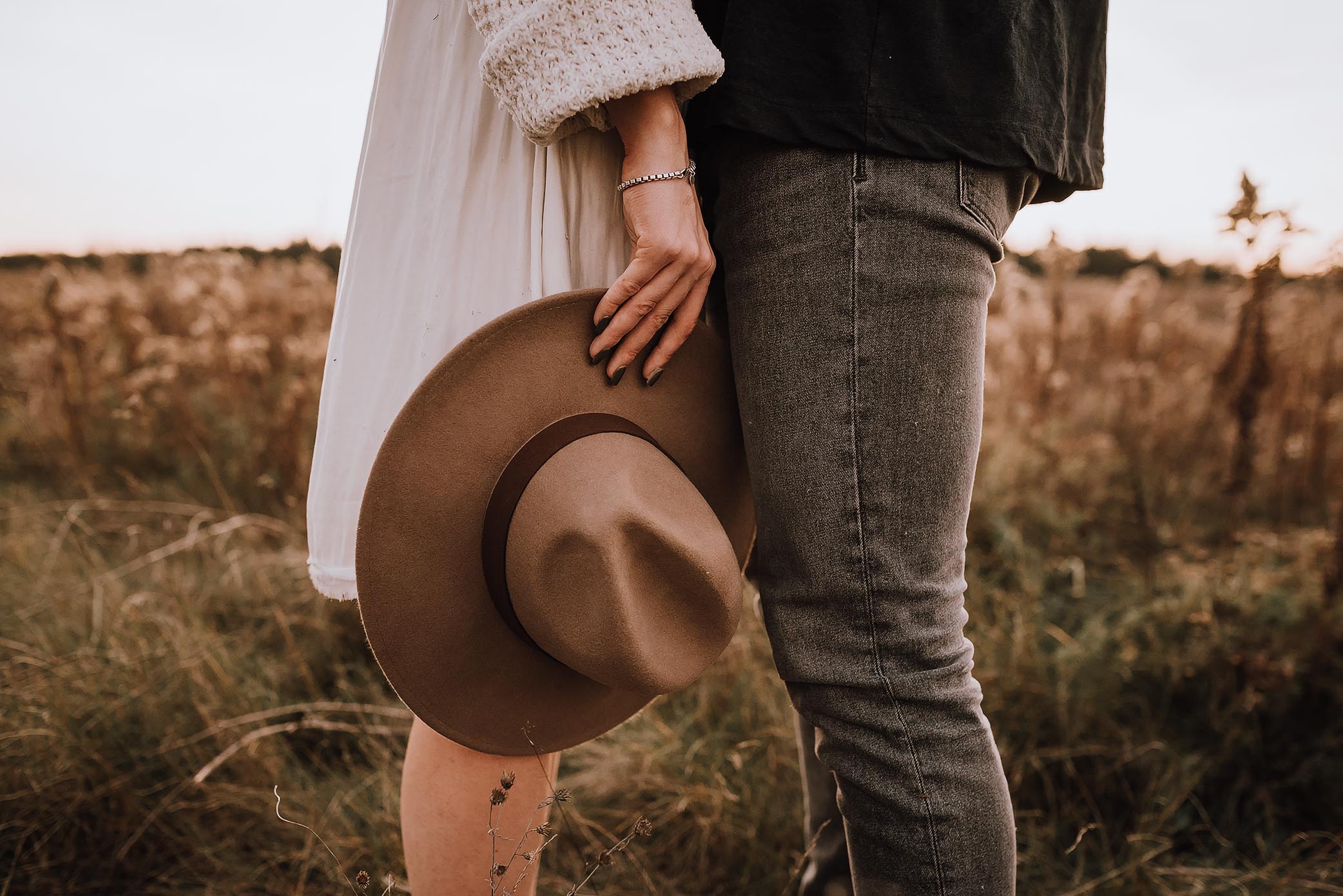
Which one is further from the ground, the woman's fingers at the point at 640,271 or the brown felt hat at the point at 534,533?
the woman's fingers at the point at 640,271

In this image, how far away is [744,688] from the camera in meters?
1.94

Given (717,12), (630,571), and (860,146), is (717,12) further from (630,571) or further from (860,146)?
(630,571)

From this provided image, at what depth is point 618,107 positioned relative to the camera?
852 mm

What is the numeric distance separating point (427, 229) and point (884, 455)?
23.8 inches

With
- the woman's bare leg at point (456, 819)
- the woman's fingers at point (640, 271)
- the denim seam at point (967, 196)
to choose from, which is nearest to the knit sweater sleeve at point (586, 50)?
Answer: the woman's fingers at point (640, 271)

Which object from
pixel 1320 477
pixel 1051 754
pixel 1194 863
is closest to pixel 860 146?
pixel 1051 754

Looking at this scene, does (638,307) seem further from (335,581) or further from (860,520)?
(335,581)

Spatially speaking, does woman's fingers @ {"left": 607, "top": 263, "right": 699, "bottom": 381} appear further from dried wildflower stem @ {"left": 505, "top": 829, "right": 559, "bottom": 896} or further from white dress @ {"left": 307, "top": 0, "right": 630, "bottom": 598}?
dried wildflower stem @ {"left": 505, "top": 829, "right": 559, "bottom": 896}

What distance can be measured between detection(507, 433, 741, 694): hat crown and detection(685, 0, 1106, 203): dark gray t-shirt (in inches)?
15.9

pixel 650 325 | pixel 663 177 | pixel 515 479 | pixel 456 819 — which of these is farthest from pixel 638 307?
pixel 456 819

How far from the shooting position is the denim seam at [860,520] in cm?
81

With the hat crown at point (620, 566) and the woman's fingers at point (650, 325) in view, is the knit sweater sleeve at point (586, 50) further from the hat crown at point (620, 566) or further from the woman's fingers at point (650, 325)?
the hat crown at point (620, 566)

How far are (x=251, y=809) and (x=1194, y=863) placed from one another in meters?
1.96

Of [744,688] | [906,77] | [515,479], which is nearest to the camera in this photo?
[906,77]
